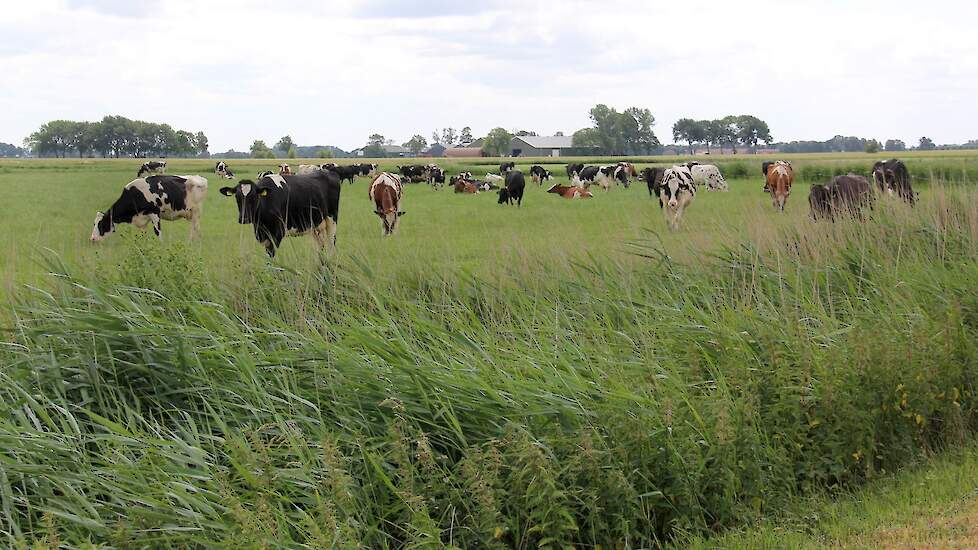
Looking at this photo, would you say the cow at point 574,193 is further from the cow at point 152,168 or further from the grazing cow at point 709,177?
the cow at point 152,168

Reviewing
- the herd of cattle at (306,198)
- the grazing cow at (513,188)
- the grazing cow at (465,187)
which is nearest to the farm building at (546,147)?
the grazing cow at (465,187)

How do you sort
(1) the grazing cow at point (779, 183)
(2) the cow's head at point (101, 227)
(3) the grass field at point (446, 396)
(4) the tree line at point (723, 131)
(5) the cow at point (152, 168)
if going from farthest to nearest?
(4) the tree line at point (723, 131) → (5) the cow at point (152, 168) → (1) the grazing cow at point (779, 183) → (2) the cow's head at point (101, 227) → (3) the grass field at point (446, 396)

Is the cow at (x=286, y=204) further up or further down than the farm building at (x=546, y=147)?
further down

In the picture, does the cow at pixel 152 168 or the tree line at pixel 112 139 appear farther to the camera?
the tree line at pixel 112 139

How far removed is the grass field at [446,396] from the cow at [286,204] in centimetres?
629

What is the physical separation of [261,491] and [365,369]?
65.8 inches

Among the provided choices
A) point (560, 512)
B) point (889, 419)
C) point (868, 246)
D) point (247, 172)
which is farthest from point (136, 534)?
point (247, 172)

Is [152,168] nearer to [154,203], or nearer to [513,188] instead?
[513,188]

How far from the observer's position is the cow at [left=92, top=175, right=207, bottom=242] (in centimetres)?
2173

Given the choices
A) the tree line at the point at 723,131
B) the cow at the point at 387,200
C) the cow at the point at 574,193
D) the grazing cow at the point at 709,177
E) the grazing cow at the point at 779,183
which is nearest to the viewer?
the cow at the point at 387,200

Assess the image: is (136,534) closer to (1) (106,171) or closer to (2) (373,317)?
(2) (373,317)

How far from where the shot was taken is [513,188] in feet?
126

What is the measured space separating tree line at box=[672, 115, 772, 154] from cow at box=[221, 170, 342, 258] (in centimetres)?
11898

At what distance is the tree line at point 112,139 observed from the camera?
3457 inches
